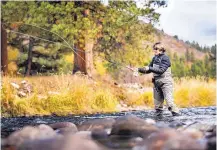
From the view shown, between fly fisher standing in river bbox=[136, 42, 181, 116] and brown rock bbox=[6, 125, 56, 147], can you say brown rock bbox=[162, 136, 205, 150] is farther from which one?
fly fisher standing in river bbox=[136, 42, 181, 116]

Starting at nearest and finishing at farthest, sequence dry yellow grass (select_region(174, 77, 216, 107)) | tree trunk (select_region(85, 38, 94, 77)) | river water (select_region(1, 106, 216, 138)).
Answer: river water (select_region(1, 106, 216, 138)), dry yellow grass (select_region(174, 77, 216, 107)), tree trunk (select_region(85, 38, 94, 77))

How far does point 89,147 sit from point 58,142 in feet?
0.85

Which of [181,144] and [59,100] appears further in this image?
[59,100]

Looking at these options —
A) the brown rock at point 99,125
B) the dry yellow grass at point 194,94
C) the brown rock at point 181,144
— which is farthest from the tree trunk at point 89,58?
the brown rock at point 181,144

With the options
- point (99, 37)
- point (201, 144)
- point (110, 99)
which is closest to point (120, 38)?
point (99, 37)

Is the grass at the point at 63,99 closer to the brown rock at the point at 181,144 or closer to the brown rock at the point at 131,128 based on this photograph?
the brown rock at the point at 131,128

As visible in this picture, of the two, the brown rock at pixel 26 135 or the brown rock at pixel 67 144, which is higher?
the brown rock at pixel 67 144

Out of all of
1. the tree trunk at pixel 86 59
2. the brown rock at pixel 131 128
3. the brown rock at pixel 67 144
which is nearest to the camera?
the brown rock at pixel 67 144

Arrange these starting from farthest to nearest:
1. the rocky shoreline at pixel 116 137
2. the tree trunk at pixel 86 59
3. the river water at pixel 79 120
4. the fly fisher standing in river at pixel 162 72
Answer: the tree trunk at pixel 86 59 → the fly fisher standing in river at pixel 162 72 → the river water at pixel 79 120 → the rocky shoreline at pixel 116 137

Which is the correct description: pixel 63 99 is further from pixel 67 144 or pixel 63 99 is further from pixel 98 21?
pixel 67 144

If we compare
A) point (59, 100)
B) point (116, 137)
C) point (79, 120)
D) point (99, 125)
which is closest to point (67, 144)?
point (116, 137)

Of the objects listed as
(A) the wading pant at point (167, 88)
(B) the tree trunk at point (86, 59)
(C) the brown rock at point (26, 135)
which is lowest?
(C) the brown rock at point (26, 135)

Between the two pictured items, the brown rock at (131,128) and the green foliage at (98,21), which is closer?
the brown rock at (131,128)

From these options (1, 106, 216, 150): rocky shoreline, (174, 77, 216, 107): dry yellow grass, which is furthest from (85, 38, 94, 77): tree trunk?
(1, 106, 216, 150): rocky shoreline
